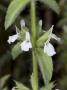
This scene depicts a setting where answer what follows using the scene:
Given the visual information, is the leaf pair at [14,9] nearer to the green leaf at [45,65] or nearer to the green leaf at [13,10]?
the green leaf at [13,10]

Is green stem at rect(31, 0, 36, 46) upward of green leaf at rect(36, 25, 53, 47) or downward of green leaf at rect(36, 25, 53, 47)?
upward

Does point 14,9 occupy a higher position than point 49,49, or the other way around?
point 14,9

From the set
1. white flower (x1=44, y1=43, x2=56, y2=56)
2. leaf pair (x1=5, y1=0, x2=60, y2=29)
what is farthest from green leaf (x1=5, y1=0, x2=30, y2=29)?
white flower (x1=44, y1=43, x2=56, y2=56)

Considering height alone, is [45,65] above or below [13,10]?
below

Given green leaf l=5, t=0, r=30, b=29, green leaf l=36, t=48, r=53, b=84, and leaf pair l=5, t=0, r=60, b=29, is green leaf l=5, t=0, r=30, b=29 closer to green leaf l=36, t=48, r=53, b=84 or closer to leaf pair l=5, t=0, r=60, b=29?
leaf pair l=5, t=0, r=60, b=29

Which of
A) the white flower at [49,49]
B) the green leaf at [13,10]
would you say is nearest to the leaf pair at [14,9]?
the green leaf at [13,10]

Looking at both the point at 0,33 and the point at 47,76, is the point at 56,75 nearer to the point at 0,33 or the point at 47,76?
the point at 0,33

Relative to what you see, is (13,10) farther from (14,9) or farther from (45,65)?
(45,65)

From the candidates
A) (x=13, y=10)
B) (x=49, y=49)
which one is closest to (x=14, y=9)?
(x=13, y=10)
